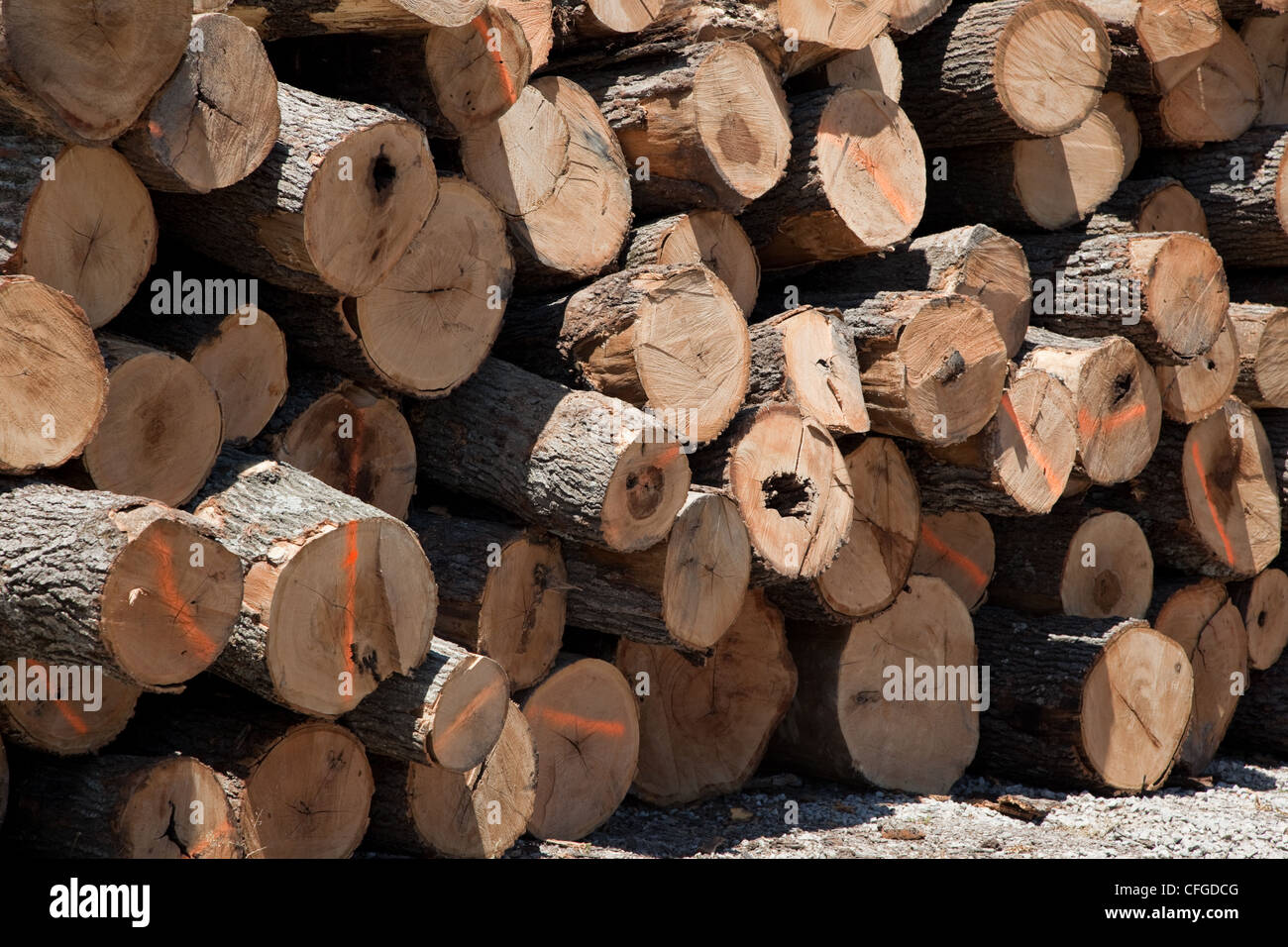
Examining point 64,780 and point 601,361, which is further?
point 601,361

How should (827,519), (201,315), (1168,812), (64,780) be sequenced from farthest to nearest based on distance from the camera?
(1168,812) → (827,519) → (201,315) → (64,780)

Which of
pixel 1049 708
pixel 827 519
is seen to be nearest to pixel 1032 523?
pixel 1049 708

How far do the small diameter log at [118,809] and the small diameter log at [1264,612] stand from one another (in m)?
4.52

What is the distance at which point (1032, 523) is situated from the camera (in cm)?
532

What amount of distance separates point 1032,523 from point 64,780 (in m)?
3.66

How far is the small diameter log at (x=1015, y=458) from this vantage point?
179 inches

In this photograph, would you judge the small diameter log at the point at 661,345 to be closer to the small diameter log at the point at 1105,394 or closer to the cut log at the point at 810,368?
the cut log at the point at 810,368

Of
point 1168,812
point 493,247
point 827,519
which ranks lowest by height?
point 1168,812

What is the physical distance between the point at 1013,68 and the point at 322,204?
9.02 ft

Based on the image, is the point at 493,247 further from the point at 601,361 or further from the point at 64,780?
the point at 64,780

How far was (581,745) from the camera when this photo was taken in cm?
411

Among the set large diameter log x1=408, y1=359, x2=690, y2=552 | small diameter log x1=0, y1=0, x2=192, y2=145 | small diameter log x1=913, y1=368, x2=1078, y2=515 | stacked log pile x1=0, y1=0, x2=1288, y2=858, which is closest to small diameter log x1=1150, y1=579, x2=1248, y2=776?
stacked log pile x1=0, y1=0, x2=1288, y2=858

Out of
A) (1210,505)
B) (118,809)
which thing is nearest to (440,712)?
(118,809)

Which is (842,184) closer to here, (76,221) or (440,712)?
(440,712)
